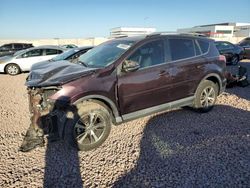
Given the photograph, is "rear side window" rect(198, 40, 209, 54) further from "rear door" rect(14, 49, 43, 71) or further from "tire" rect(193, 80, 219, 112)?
"rear door" rect(14, 49, 43, 71)

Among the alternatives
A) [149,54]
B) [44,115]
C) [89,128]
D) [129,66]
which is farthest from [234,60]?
[44,115]

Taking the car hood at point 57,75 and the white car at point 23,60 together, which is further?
the white car at point 23,60

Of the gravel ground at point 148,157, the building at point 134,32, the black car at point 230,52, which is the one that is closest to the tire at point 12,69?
the building at point 134,32

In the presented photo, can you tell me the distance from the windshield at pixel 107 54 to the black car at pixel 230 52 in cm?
1127

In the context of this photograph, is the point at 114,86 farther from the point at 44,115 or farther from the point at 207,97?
the point at 207,97

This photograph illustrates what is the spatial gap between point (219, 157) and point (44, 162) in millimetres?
2672

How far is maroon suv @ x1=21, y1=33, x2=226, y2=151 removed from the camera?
12.3ft

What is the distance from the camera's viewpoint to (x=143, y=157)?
3.67 meters

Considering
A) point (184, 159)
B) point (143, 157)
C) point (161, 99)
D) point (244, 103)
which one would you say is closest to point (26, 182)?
point (143, 157)

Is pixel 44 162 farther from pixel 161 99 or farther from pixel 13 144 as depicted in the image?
pixel 161 99

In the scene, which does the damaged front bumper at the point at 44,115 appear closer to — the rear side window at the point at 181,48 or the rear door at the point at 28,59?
the rear side window at the point at 181,48

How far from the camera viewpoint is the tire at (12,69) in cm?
1222

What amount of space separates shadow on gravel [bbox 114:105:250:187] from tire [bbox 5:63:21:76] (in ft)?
31.6

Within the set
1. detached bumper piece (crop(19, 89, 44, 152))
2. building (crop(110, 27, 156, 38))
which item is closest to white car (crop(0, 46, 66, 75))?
building (crop(110, 27, 156, 38))
